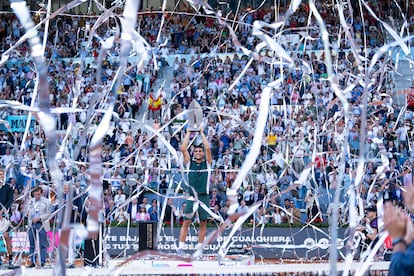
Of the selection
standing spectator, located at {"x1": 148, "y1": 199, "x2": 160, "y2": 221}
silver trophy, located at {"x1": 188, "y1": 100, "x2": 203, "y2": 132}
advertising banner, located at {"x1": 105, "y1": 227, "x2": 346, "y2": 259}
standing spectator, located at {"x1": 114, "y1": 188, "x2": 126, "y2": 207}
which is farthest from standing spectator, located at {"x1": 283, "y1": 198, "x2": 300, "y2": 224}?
silver trophy, located at {"x1": 188, "y1": 100, "x2": 203, "y2": 132}

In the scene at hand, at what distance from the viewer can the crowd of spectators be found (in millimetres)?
12734

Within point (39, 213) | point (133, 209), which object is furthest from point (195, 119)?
point (133, 209)

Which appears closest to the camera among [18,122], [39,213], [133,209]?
[39,213]

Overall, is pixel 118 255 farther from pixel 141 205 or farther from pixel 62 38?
pixel 62 38

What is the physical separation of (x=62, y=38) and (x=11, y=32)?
57.6 inches

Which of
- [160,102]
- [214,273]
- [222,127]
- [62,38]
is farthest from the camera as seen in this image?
[62,38]

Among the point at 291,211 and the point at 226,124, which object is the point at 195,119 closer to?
the point at 291,211

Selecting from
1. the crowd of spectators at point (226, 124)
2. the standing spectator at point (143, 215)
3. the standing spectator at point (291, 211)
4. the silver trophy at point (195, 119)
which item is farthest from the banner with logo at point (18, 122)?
the silver trophy at point (195, 119)

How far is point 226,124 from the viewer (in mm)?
15844

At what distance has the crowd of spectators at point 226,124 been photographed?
12.7 meters

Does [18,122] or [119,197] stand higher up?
[18,122]

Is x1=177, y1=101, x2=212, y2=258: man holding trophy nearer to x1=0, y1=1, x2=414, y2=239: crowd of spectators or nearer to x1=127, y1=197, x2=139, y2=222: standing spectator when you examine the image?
x1=0, y1=1, x2=414, y2=239: crowd of spectators

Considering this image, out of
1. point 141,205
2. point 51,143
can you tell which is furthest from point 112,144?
point 51,143

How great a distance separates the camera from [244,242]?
42.6 ft
